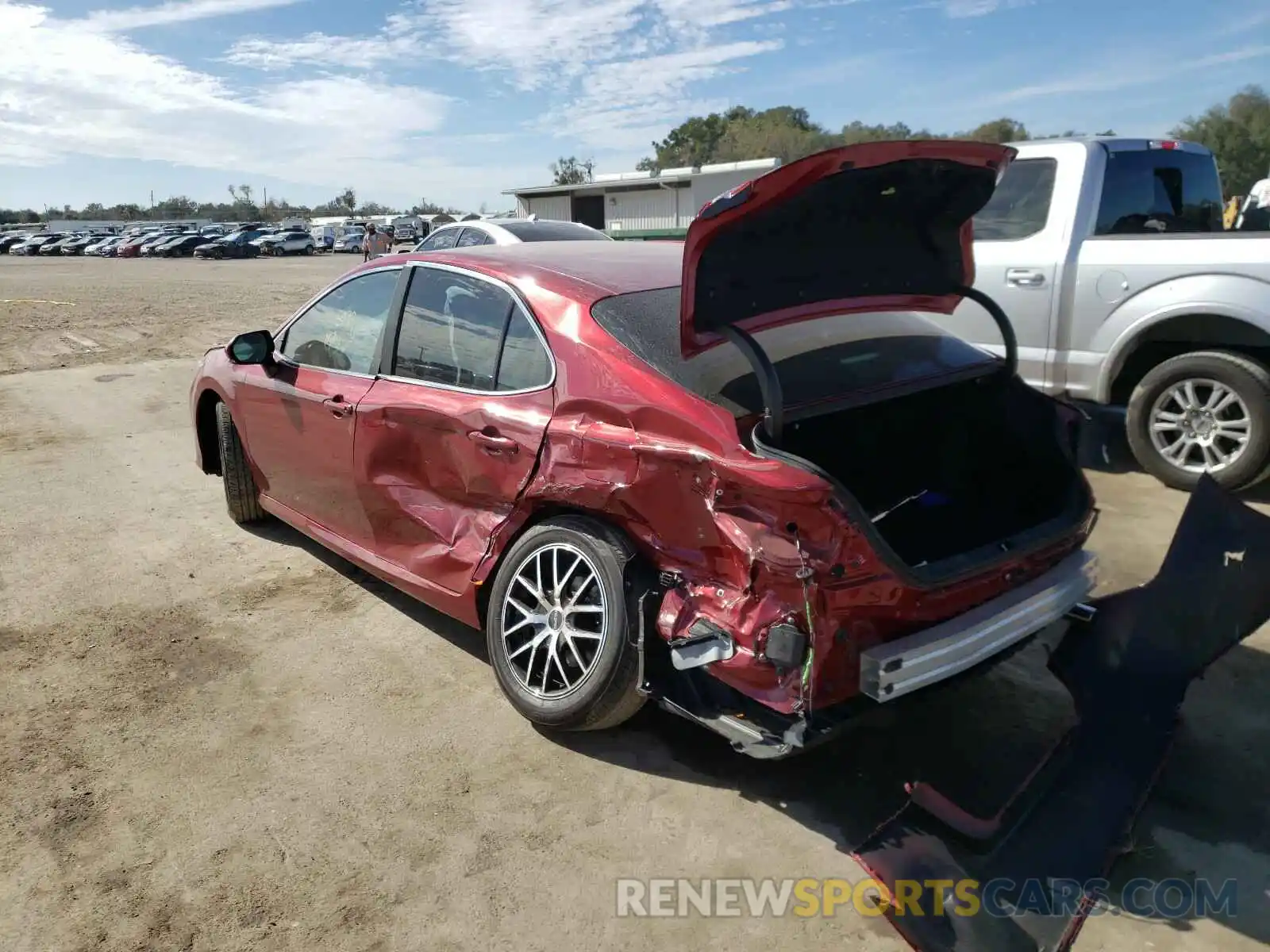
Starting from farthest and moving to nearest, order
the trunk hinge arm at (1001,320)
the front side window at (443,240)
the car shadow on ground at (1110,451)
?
the front side window at (443,240), the car shadow on ground at (1110,451), the trunk hinge arm at (1001,320)

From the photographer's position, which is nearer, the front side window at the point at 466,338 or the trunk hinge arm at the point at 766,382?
the trunk hinge arm at the point at 766,382

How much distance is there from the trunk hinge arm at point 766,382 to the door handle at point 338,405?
6.56 feet

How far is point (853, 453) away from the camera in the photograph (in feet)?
12.1

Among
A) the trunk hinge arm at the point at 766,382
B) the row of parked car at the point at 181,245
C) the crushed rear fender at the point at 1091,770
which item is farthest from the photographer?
the row of parked car at the point at 181,245

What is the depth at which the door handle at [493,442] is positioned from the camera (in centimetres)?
345

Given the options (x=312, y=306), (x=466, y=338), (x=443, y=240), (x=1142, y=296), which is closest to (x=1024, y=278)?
(x=1142, y=296)

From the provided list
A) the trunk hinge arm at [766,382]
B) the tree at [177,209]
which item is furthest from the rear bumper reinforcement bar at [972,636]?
the tree at [177,209]

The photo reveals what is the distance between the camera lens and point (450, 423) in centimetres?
371

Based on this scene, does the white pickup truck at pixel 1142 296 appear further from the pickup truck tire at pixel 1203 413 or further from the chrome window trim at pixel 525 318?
the chrome window trim at pixel 525 318

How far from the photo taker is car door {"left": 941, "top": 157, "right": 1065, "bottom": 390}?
6457 millimetres

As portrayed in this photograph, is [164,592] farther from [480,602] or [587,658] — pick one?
[587,658]

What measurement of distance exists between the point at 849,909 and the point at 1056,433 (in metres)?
2.02

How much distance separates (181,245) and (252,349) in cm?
5670

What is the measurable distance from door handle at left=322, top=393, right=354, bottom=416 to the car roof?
0.71m
